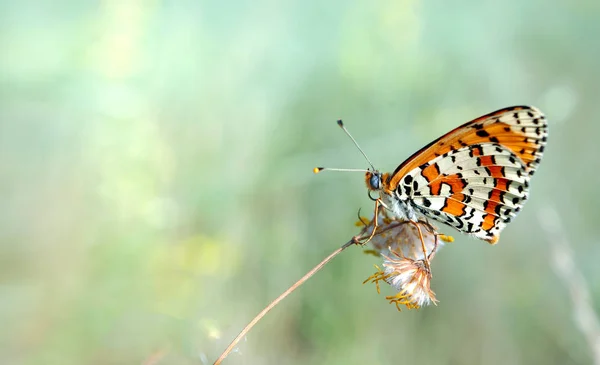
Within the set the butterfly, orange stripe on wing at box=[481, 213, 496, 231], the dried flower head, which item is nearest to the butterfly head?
the butterfly

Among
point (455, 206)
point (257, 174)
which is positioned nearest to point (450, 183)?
point (455, 206)

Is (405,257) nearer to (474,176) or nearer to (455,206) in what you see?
(455,206)

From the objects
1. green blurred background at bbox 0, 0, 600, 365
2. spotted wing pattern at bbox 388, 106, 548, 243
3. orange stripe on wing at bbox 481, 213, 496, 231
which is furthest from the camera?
green blurred background at bbox 0, 0, 600, 365

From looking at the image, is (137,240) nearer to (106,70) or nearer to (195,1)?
(106,70)

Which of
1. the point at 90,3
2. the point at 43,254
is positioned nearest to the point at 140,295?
the point at 43,254

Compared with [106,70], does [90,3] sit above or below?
above

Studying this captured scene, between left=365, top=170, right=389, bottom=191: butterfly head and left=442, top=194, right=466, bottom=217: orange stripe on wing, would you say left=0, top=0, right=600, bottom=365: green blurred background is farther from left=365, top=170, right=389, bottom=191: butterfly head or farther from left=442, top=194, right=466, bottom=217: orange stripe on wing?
left=365, top=170, right=389, bottom=191: butterfly head

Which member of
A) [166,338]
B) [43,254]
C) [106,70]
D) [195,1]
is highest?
[195,1]
